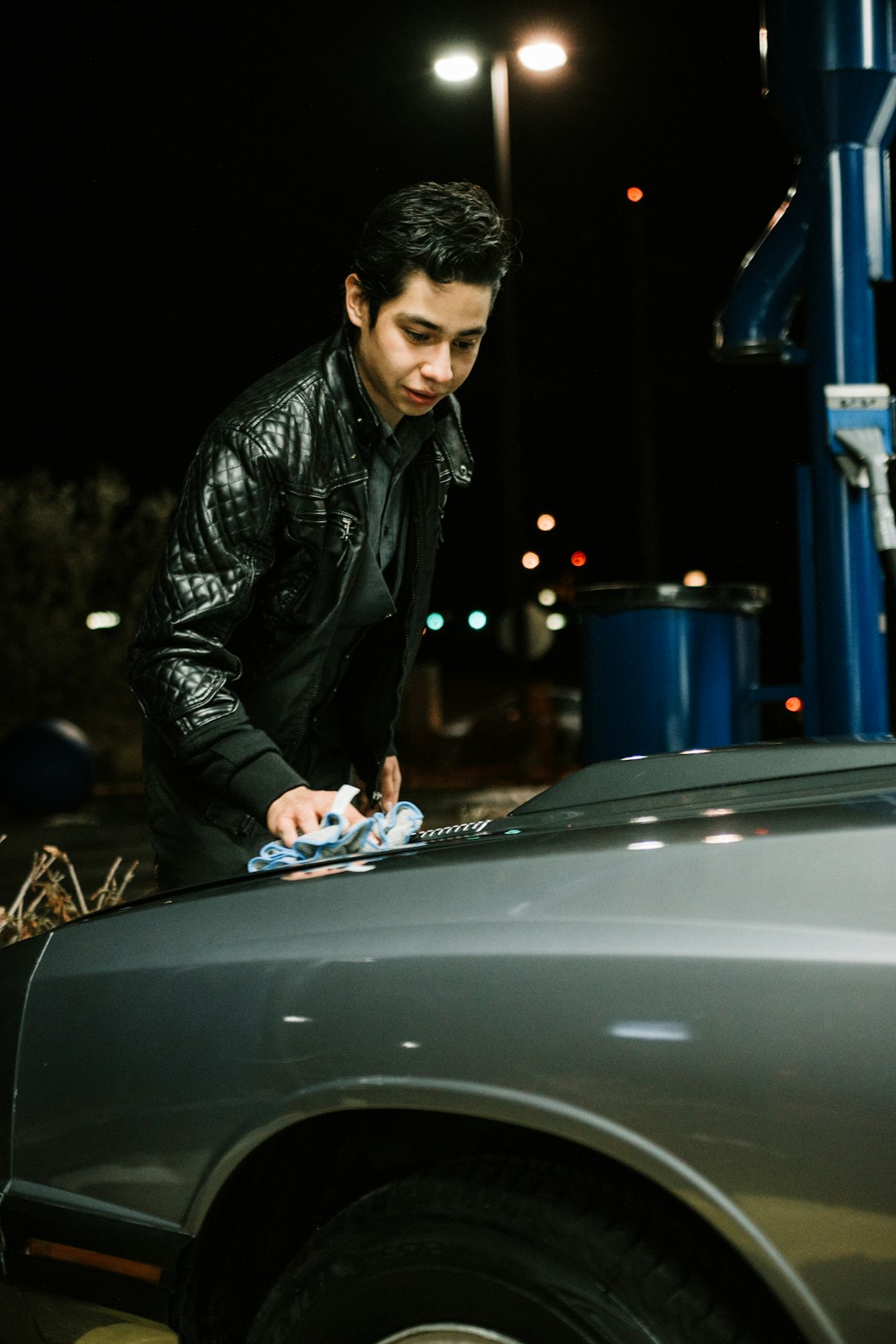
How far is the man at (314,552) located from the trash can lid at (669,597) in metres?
2.03

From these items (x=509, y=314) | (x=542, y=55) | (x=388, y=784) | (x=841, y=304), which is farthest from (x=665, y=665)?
(x=509, y=314)

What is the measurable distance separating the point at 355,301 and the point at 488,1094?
1.64 meters

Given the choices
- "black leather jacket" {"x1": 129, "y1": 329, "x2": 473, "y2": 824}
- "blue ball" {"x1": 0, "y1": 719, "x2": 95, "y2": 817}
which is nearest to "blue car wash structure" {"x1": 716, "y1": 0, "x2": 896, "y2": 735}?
"black leather jacket" {"x1": 129, "y1": 329, "x2": 473, "y2": 824}

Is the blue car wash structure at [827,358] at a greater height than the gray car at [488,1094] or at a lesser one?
greater

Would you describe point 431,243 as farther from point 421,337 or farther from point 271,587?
point 271,587

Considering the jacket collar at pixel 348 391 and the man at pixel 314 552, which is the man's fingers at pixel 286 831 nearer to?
the man at pixel 314 552

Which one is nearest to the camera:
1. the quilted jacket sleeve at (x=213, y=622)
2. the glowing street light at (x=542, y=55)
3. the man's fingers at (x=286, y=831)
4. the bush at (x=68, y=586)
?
the man's fingers at (x=286, y=831)

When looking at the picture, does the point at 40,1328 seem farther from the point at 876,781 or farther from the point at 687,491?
the point at 687,491

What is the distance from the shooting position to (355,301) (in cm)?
262

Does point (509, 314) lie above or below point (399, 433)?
above

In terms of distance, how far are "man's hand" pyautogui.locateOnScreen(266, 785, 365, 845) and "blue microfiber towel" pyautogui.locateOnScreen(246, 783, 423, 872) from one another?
0.08m

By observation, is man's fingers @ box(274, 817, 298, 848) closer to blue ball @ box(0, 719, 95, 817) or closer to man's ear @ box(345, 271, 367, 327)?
man's ear @ box(345, 271, 367, 327)

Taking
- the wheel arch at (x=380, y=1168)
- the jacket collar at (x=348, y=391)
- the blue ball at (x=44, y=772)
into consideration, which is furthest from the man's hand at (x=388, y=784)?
the blue ball at (x=44, y=772)

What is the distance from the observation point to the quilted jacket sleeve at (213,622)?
7.64 ft
